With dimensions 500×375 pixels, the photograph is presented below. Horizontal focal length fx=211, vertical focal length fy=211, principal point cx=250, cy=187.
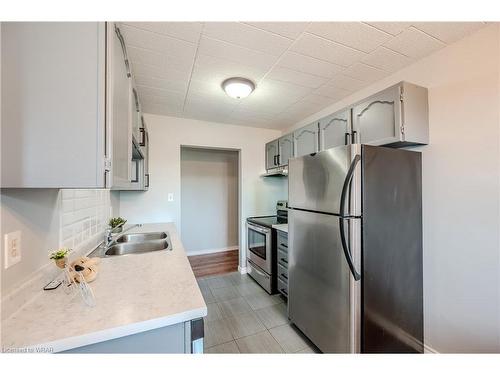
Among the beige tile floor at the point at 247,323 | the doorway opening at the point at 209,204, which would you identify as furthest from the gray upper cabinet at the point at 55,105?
the doorway opening at the point at 209,204

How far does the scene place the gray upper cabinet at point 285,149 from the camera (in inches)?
112

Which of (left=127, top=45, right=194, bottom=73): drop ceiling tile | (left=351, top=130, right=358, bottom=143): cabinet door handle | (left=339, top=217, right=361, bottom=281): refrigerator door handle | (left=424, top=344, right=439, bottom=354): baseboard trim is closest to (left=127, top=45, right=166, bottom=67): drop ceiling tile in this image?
(left=127, top=45, right=194, bottom=73): drop ceiling tile

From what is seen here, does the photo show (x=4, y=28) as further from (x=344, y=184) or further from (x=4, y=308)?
(x=344, y=184)

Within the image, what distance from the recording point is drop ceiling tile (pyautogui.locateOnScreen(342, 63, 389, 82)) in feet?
5.83

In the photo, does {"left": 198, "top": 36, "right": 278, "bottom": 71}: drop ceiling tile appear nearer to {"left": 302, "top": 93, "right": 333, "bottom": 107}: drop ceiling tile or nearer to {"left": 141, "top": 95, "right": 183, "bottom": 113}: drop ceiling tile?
{"left": 302, "top": 93, "right": 333, "bottom": 107}: drop ceiling tile

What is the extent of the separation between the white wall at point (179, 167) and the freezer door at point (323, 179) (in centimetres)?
145

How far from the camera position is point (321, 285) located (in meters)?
1.64

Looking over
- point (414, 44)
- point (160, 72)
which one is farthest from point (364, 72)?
point (160, 72)

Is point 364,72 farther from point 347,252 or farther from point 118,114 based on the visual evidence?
point 118,114

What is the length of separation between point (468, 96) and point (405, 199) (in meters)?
0.78

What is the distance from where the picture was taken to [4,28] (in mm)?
726

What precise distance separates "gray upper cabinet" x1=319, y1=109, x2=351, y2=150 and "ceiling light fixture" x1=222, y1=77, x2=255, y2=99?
0.85 meters

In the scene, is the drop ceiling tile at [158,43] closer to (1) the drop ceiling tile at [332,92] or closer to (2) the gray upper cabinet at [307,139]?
(1) the drop ceiling tile at [332,92]
